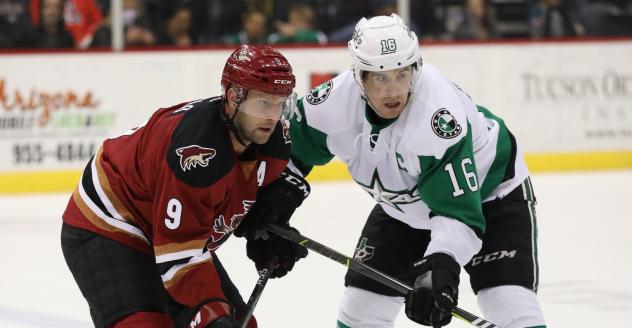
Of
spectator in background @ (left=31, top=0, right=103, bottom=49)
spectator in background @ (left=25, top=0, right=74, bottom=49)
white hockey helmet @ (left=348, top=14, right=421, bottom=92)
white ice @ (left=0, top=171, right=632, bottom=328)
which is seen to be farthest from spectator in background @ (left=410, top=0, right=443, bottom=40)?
white hockey helmet @ (left=348, top=14, right=421, bottom=92)

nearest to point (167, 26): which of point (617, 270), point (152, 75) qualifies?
point (152, 75)

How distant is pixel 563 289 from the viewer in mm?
4520

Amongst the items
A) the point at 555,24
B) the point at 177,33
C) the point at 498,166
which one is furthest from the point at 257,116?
the point at 555,24

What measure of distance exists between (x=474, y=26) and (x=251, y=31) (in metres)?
1.58

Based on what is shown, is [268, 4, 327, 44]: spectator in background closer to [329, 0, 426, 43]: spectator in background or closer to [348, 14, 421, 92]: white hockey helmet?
[329, 0, 426, 43]: spectator in background

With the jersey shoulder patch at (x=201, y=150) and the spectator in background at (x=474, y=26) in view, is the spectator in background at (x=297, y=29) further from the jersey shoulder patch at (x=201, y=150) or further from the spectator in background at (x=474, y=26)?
the jersey shoulder patch at (x=201, y=150)

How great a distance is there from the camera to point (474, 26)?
806 centimetres

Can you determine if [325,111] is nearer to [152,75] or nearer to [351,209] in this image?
[351,209]

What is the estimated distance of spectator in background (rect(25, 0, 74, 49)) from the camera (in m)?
7.52

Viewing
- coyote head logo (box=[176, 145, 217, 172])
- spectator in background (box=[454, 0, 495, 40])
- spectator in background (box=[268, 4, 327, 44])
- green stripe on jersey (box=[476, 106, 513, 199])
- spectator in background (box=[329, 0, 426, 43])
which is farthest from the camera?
spectator in background (box=[454, 0, 495, 40])

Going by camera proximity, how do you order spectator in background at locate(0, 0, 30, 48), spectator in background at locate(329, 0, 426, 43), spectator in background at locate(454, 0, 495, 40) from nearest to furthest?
spectator in background at locate(0, 0, 30, 48)
spectator in background at locate(329, 0, 426, 43)
spectator in background at locate(454, 0, 495, 40)

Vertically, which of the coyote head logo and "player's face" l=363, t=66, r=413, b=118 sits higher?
"player's face" l=363, t=66, r=413, b=118

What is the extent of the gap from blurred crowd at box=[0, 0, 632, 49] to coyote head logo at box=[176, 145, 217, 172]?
5163 millimetres

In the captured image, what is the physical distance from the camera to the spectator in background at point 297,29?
780cm
